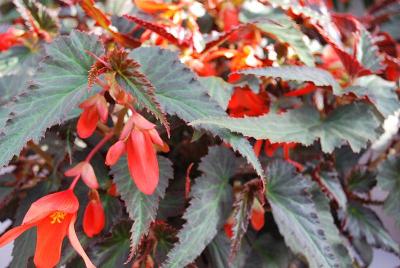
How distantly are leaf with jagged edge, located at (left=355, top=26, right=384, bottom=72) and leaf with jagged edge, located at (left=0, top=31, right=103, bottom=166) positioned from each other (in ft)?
0.91

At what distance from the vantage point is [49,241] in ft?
1.34

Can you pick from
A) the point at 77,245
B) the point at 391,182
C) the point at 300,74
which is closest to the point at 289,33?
A: the point at 300,74

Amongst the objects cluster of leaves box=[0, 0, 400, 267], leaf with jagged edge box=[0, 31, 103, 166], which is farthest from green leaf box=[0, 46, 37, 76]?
leaf with jagged edge box=[0, 31, 103, 166]

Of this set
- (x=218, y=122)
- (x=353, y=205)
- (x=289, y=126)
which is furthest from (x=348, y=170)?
(x=218, y=122)

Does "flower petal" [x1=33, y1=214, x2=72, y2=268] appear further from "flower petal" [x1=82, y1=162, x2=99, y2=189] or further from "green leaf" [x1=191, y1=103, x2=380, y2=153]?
"green leaf" [x1=191, y1=103, x2=380, y2=153]

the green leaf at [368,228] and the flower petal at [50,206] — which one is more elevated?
the flower petal at [50,206]

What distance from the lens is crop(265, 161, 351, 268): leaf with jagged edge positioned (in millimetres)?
440

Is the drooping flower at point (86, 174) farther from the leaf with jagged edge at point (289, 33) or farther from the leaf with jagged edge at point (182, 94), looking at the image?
the leaf with jagged edge at point (289, 33)

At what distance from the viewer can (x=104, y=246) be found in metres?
0.47

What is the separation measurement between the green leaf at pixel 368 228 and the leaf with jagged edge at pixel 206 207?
16 centimetres

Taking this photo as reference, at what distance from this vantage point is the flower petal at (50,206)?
15.5 inches

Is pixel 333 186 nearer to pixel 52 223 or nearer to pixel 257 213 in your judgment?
pixel 257 213

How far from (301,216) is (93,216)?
0.58 ft

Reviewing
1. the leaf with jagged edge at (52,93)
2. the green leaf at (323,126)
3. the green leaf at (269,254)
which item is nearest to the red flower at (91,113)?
the leaf with jagged edge at (52,93)
